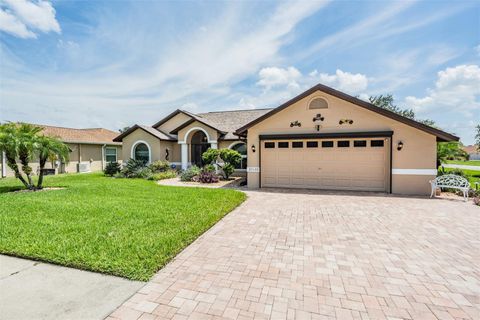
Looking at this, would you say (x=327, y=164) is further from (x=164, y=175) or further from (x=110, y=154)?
(x=110, y=154)

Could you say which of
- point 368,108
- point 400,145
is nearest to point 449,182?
point 400,145

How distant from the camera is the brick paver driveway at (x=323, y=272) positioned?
124 inches

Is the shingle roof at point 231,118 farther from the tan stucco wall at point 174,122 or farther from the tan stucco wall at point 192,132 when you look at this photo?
the tan stucco wall at point 174,122

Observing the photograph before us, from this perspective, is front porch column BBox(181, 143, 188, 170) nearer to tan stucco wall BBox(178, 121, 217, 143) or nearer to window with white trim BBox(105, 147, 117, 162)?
tan stucco wall BBox(178, 121, 217, 143)

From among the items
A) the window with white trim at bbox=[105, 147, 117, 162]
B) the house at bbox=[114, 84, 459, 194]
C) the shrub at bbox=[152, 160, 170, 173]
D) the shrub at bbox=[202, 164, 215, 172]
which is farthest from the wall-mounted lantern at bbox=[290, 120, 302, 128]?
the window with white trim at bbox=[105, 147, 117, 162]

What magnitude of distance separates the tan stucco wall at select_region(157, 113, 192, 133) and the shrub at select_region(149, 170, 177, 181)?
4915mm

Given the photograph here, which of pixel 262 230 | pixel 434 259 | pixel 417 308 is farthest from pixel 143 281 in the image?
pixel 434 259

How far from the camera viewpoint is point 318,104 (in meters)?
12.5

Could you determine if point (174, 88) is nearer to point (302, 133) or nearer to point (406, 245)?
point (302, 133)

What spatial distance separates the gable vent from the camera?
40.6 ft

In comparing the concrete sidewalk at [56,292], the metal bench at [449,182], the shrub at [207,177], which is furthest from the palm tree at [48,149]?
the metal bench at [449,182]

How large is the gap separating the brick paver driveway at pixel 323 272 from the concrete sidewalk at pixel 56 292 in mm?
334

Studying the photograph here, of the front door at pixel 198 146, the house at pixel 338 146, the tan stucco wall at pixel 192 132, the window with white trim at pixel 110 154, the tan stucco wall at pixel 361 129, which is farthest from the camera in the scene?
the window with white trim at pixel 110 154

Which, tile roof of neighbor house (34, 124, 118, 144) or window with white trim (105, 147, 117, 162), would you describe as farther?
window with white trim (105, 147, 117, 162)
